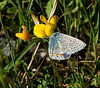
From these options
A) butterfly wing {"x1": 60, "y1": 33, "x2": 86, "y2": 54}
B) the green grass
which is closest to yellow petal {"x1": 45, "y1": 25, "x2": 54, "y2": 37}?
butterfly wing {"x1": 60, "y1": 33, "x2": 86, "y2": 54}

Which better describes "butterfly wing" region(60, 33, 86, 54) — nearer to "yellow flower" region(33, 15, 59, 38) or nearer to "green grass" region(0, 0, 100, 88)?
"yellow flower" region(33, 15, 59, 38)

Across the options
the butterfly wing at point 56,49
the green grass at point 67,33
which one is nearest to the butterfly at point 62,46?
the butterfly wing at point 56,49

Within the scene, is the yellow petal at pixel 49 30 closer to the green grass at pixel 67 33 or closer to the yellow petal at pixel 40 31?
the yellow petal at pixel 40 31

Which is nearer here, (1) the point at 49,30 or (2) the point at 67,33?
(1) the point at 49,30

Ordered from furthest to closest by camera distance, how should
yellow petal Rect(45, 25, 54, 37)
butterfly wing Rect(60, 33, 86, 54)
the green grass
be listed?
the green grass < yellow petal Rect(45, 25, 54, 37) < butterfly wing Rect(60, 33, 86, 54)

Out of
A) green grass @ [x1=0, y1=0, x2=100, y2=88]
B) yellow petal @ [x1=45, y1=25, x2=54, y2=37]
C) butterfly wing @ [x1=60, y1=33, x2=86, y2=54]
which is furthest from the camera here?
green grass @ [x1=0, y1=0, x2=100, y2=88]

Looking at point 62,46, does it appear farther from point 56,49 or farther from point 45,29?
point 45,29

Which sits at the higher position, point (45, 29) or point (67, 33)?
point (45, 29)

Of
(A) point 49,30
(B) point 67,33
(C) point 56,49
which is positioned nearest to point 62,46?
(C) point 56,49

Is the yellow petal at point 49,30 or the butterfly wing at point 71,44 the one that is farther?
the yellow petal at point 49,30
